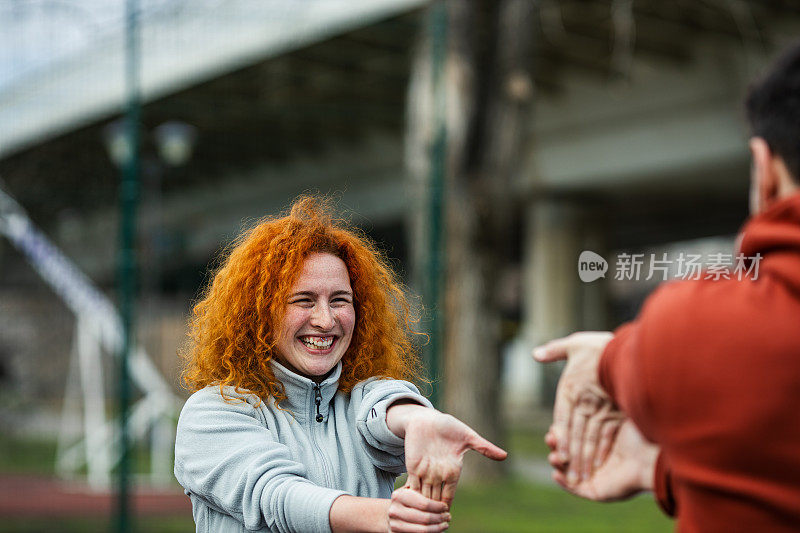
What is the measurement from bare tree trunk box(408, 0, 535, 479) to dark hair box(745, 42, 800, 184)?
687 centimetres

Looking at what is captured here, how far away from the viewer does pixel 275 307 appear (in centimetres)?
203

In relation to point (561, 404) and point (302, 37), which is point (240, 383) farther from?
point (302, 37)

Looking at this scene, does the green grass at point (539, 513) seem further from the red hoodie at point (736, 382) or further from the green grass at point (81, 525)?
the red hoodie at point (736, 382)

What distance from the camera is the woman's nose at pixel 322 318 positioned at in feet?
6.61

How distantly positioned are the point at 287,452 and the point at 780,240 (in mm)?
1006

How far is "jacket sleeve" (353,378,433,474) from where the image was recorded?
189 cm

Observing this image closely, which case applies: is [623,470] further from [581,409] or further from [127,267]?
[127,267]

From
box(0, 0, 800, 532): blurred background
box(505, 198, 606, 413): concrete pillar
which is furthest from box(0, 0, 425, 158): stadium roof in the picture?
box(505, 198, 606, 413): concrete pillar

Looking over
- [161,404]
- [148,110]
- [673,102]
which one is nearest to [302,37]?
[148,110]

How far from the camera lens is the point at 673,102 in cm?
1666

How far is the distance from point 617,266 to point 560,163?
1760cm

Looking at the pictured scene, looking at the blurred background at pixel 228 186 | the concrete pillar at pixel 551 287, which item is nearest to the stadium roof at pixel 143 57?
the blurred background at pixel 228 186

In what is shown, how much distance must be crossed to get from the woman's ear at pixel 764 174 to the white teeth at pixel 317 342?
945 mm

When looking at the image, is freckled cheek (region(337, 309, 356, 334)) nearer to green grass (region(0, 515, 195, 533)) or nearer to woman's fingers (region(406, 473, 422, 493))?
woman's fingers (region(406, 473, 422, 493))
